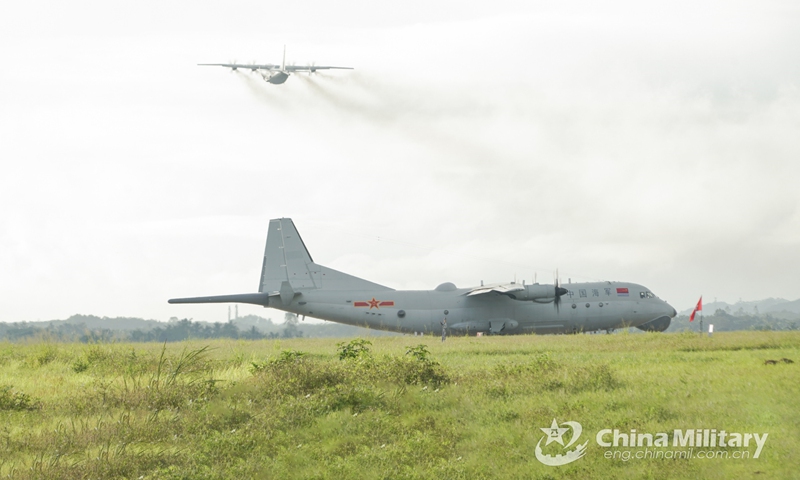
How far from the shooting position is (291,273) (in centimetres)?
4288

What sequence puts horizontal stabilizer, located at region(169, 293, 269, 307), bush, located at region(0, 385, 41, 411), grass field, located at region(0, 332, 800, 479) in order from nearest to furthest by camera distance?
grass field, located at region(0, 332, 800, 479) < bush, located at region(0, 385, 41, 411) < horizontal stabilizer, located at region(169, 293, 269, 307)

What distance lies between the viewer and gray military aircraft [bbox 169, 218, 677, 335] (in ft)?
139

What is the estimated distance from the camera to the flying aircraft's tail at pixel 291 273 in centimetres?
4253

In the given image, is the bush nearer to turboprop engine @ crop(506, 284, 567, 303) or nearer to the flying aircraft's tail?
the flying aircraft's tail

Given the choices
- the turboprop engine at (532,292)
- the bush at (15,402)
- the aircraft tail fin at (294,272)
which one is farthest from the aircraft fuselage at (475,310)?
the bush at (15,402)

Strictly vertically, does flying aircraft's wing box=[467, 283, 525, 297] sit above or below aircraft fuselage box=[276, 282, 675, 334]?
above

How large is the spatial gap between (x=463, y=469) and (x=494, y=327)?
1222 inches

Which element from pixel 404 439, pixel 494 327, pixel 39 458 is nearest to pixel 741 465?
pixel 404 439

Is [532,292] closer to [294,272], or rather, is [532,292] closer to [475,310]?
[475,310]

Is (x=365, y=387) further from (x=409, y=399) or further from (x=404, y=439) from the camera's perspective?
(x=404, y=439)

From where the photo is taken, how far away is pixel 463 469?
12.6m

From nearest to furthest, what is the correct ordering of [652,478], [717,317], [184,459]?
[652,478] → [184,459] → [717,317]

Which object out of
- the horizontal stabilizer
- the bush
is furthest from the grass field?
the horizontal stabilizer

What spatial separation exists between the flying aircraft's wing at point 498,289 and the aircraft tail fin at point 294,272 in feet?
16.5
